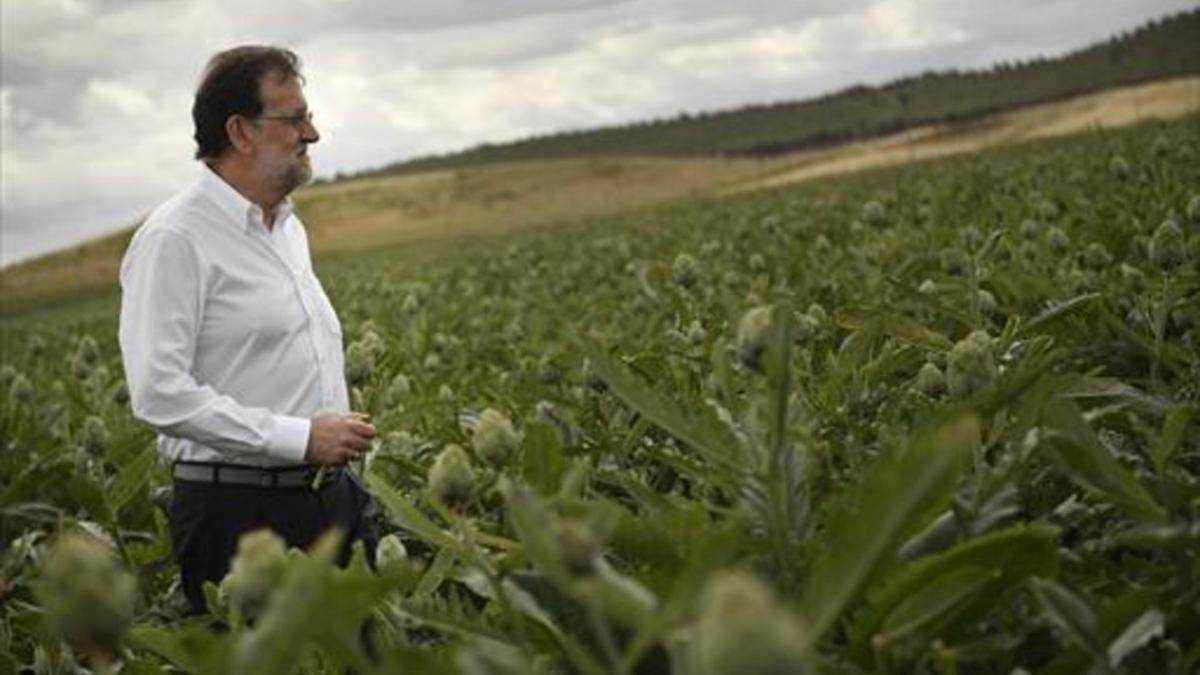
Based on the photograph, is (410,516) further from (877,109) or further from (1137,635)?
(877,109)

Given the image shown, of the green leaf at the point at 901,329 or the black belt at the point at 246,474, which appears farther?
the black belt at the point at 246,474

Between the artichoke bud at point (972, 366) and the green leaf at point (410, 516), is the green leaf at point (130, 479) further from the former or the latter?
the artichoke bud at point (972, 366)

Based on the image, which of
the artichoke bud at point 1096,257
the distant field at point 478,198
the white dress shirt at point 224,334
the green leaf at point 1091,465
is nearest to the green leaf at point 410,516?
the green leaf at point 1091,465

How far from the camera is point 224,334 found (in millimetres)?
2984

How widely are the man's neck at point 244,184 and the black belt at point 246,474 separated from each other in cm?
58

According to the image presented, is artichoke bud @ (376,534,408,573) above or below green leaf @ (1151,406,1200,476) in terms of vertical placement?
below

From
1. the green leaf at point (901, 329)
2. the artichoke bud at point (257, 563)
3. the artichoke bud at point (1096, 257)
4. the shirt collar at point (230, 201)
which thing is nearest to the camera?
the artichoke bud at point (257, 563)

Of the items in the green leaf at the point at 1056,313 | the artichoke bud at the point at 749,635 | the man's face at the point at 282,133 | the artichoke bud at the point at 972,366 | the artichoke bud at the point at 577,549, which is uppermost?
the man's face at the point at 282,133

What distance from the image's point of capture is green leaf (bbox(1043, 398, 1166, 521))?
132 cm

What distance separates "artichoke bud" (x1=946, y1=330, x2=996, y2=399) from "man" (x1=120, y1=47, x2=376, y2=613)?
143cm

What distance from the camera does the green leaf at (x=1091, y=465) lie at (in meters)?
1.32

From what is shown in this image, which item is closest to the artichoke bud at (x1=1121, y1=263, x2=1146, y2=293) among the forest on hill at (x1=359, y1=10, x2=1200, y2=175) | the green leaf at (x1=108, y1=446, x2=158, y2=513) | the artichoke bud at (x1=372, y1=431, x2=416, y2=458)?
the artichoke bud at (x1=372, y1=431, x2=416, y2=458)

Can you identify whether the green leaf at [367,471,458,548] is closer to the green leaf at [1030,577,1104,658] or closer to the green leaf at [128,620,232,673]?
the green leaf at [128,620,232,673]

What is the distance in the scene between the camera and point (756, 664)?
67cm
